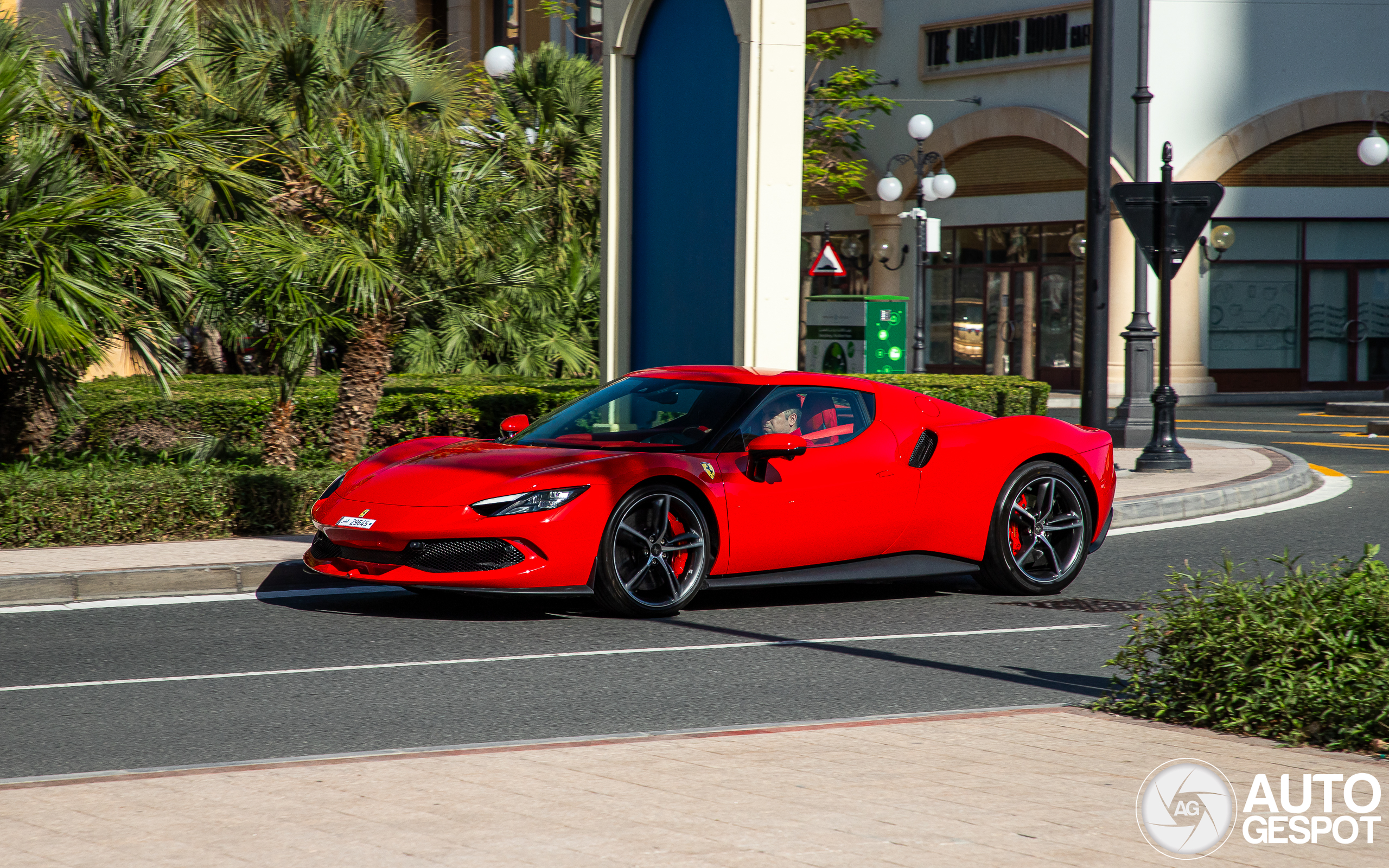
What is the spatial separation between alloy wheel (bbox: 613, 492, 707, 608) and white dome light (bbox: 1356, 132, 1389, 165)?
25742mm

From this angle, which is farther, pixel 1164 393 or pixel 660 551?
pixel 1164 393

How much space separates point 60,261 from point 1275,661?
851cm

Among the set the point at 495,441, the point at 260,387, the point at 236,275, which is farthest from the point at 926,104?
the point at 495,441

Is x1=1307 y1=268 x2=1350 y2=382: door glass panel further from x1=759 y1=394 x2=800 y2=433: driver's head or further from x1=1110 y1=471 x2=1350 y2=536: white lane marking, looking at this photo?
x1=759 y1=394 x2=800 y2=433: driver's head

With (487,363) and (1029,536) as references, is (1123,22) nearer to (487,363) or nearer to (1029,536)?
(487,363)

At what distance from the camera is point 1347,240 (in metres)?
33.0

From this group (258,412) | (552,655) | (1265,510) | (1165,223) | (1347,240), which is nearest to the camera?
(552,655)

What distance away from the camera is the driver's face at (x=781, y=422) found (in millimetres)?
8594

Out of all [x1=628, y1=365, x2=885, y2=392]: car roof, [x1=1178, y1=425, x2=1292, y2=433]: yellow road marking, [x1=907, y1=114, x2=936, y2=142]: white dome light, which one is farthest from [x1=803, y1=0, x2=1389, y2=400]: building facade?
[x1=628, y1=365, x2=885, y2=392]: car roof

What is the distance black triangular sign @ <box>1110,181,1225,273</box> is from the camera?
49.5 feet

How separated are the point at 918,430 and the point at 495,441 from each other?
2.44 metres

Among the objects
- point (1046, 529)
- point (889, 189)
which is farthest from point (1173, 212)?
point (889, 189)

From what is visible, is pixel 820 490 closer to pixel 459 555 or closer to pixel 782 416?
pixel 782 416

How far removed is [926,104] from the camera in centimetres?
3609
